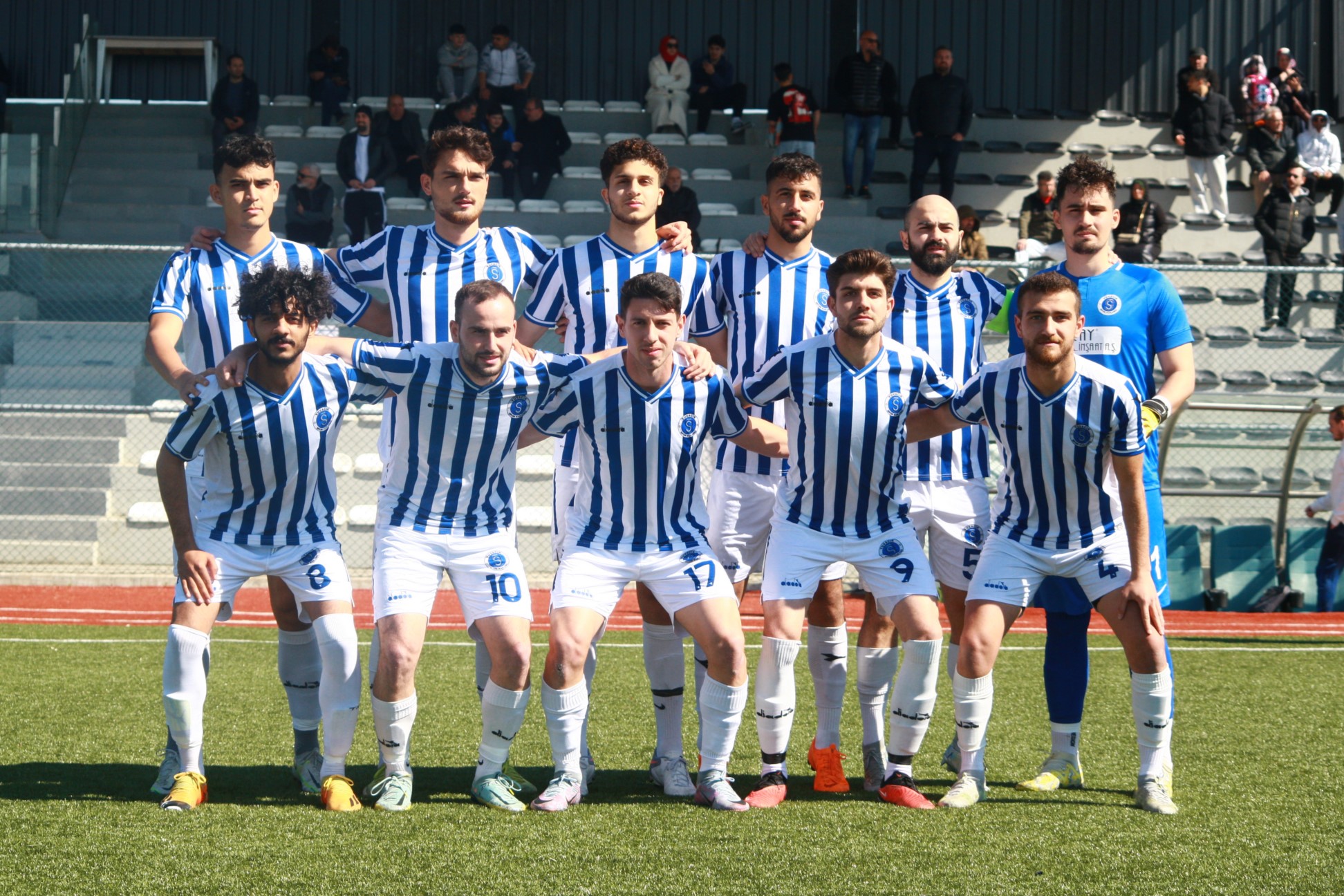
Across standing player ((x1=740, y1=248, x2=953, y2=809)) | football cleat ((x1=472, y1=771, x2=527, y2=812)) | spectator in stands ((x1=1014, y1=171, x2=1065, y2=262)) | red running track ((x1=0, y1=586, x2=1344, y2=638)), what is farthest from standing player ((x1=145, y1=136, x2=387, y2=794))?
spectator in stands ((x1=1014, y1=171, x2=1065, y2=262))

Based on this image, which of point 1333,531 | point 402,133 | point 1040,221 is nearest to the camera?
point 1333,531

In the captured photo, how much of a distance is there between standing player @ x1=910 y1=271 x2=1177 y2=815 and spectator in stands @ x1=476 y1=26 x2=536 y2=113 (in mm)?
12725

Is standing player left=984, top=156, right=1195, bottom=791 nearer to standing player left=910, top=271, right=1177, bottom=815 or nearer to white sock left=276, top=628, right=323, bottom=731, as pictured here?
standing player left=910, top=271, right=1177, bottom=815

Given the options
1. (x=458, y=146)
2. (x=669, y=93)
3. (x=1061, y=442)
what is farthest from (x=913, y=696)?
(x=669, y=93)

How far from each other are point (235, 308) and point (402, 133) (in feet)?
35.0

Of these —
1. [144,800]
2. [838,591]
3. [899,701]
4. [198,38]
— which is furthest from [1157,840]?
[198,38]

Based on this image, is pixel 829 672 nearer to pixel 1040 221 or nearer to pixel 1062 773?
pixel 1062 773

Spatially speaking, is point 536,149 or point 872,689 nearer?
point 872,689

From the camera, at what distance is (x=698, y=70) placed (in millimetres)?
17469

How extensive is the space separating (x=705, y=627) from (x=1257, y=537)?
25.4 feet

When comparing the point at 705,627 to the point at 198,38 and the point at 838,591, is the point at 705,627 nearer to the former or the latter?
the point at 838,591

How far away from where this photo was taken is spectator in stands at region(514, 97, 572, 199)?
1571cm

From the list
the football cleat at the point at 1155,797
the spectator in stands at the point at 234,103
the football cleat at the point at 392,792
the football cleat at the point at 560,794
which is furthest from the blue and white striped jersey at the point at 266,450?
the spectator in stands at the point at 234,103

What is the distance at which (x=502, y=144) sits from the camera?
51.4 feet
